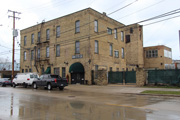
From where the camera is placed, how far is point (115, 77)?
86.6 ft

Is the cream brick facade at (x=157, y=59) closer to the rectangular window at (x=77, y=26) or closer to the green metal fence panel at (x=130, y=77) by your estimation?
the green metal fence panel at (x=130, y=77)

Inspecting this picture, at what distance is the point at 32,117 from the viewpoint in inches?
286

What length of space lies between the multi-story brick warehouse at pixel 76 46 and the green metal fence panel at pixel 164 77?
721 centimetres

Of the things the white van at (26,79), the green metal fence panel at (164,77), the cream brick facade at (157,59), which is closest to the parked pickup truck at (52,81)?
the white van at (26,79)

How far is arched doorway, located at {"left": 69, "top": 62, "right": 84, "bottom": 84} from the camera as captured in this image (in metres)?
27.4

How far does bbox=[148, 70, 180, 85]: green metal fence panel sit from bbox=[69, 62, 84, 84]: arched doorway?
10.2 meters

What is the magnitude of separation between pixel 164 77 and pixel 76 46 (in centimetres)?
1415

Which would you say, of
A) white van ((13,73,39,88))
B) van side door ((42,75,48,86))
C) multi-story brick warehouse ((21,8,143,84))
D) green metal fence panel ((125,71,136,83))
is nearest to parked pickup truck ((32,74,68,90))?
van side door ((42,75,48,86))

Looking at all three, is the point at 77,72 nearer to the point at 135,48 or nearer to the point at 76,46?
the point at 76,46

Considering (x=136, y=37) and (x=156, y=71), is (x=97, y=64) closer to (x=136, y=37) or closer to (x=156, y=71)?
(x=156, y=71)

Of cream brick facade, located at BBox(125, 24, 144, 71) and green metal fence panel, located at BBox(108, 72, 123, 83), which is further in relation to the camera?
cream brick facade, located at BBox(125, 24, 144, 71)

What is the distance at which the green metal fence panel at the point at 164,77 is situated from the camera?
66.9ft

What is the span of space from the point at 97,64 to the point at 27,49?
18.8m

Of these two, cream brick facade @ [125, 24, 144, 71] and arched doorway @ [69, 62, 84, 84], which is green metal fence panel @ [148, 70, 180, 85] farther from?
cream brick facade @ [125, 24, 144, 71]
